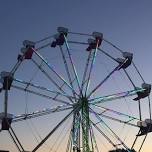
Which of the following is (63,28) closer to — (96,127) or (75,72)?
(75,72)

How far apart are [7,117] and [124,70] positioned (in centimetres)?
1399

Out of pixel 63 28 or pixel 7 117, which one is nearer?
pixel 7 117

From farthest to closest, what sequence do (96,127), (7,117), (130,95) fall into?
(130,95) < (96,127) < (7,117)

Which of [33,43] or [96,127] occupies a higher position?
A: [33,43]

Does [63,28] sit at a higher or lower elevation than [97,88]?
higher

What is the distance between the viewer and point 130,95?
44500mm

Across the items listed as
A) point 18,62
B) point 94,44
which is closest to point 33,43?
point 18,62

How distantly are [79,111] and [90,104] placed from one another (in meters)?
1.33

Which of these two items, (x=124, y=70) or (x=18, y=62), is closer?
(x=18, y=62)

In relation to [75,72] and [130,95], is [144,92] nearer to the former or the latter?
[130,95]

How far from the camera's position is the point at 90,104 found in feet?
138

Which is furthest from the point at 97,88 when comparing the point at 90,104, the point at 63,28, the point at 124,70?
the point at 63,28

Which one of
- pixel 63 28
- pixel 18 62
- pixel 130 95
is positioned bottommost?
pixel 130 95

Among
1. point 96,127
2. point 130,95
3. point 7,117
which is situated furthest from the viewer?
point 130,95
